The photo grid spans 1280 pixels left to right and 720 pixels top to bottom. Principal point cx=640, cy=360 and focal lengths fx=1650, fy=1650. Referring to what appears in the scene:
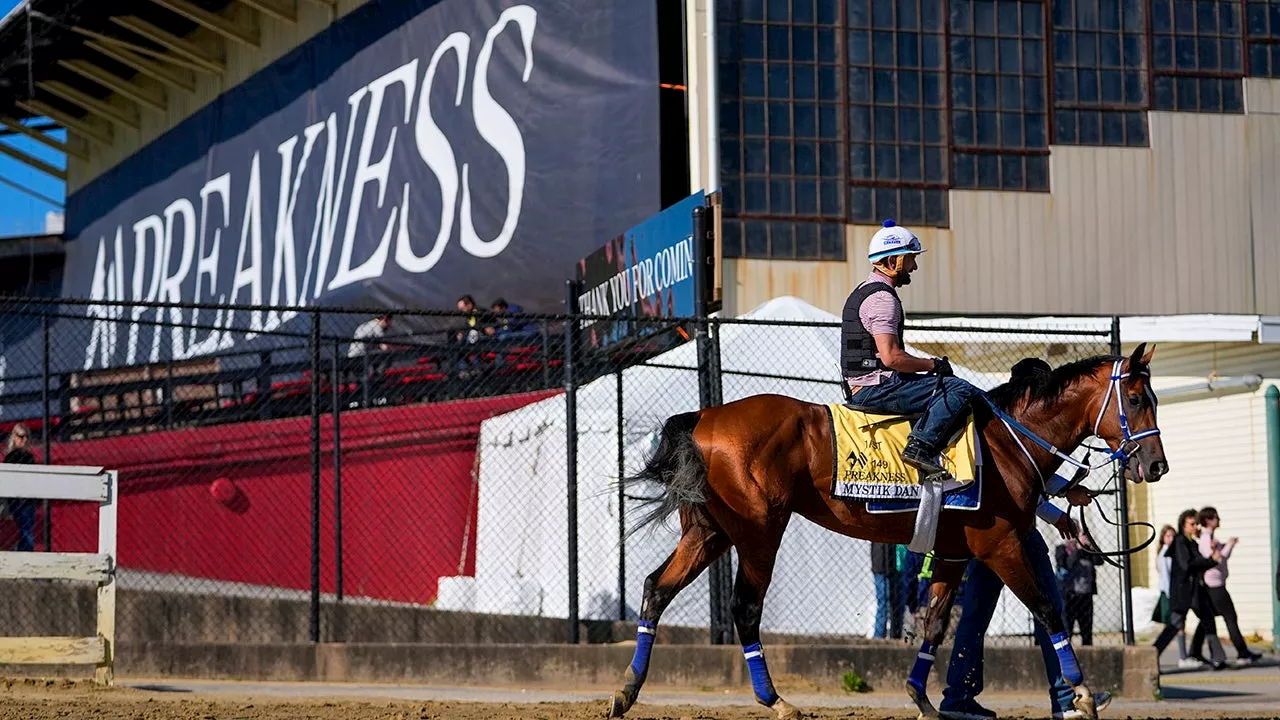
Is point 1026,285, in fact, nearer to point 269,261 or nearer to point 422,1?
point 422,1

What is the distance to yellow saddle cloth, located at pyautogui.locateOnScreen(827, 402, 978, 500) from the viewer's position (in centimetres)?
942

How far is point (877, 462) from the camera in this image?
950 centimetres

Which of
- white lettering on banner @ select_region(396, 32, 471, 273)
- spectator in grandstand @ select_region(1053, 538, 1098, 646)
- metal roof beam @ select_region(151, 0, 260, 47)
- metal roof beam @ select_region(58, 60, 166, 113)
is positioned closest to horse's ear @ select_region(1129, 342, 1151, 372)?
spectator in grandstand @ select_region(1053, 538, 1098, 646)

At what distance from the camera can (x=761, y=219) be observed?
2292 cm

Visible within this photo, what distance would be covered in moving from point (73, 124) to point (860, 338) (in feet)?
119

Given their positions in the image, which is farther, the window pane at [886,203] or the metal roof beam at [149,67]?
the metal roof beam at [149,67]

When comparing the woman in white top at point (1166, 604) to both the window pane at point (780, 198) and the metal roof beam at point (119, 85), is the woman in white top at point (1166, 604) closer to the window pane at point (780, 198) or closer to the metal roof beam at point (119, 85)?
the window pane at point (780, 198)

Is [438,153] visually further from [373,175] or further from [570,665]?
[570,665]

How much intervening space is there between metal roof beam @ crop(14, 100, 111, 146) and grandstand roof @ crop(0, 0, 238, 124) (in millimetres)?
40

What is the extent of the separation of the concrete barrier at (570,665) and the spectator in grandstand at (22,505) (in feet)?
15.1

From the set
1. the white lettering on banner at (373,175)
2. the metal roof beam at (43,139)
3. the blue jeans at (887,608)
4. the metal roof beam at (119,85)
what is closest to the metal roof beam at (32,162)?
the metal roof beam at (43,139)

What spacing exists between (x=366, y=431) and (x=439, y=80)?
8.93 metres

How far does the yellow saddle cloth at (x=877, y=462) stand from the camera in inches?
371

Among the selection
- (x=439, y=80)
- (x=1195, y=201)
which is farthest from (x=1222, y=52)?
(x=439, y=80)
